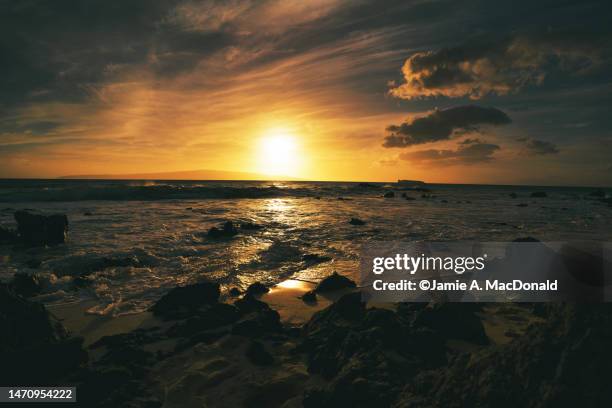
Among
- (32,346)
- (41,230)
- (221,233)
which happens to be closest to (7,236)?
(41,230)

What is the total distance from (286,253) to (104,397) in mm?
7463

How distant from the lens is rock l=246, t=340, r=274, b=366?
425cm

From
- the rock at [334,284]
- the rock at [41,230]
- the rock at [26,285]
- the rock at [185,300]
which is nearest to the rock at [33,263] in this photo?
the rock at [26,285]

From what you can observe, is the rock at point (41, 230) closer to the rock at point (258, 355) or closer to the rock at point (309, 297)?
the rock at point (309, 297)

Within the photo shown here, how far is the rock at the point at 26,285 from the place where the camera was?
22.9ft

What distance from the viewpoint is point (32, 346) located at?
4.17 metres

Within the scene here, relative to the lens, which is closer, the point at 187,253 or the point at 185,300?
the point at 185,300

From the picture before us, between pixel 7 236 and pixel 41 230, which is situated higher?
pixel 41 230

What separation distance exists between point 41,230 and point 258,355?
37.2 ft

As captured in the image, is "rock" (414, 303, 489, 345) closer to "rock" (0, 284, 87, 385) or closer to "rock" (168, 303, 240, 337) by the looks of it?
"rock" (168, 303, 240, 337)

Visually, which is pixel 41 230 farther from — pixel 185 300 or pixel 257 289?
pixel 257 289

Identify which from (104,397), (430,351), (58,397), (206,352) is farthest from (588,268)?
(58,397)

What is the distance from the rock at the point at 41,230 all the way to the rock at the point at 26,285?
5.12 m

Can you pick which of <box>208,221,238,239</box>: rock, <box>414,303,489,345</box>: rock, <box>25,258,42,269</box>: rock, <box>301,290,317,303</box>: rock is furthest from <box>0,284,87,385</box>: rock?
<box>208,221,238,239</box>: rock
